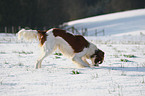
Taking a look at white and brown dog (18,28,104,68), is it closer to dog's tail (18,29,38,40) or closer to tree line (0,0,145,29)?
dog's tail (18,29,38,40)

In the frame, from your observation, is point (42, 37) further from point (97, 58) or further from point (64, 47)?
point (97, 58)

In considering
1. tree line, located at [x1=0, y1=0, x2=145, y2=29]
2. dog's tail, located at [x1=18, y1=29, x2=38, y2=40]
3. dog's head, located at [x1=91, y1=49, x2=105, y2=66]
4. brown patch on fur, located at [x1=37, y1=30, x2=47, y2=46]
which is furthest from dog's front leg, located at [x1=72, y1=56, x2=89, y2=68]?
tree line, located at [x1=0, y1=0, x2=145, y2=29]

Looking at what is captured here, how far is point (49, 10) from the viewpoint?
37125 millimetres

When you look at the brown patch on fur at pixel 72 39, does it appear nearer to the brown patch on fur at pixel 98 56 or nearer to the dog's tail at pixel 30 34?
the brown patch on fur at pixel 98 56

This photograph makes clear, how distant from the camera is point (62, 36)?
554 centimetres

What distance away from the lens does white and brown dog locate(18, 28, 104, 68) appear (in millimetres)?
5418

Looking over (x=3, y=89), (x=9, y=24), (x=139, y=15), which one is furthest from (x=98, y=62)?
(x=139, y=15)

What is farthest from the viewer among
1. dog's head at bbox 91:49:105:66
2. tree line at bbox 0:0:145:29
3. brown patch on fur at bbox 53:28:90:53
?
tree line at bbox 0:0:145:29

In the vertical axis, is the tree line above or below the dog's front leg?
above

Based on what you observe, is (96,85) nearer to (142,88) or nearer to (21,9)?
(142,88)

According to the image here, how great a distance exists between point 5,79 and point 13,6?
2875cm

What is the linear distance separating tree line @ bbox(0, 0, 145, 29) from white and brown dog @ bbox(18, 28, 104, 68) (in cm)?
2591

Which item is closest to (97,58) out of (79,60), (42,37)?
(79,60)

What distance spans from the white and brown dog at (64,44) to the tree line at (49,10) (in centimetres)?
2591
